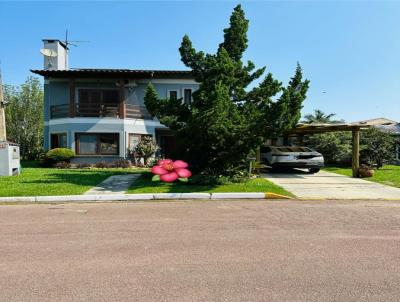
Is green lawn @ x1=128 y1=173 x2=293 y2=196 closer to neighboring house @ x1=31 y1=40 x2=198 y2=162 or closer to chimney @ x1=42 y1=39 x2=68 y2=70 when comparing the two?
neighboring house @ x1=31 y1=40 x2=198 y2=162

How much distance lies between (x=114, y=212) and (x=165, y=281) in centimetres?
463

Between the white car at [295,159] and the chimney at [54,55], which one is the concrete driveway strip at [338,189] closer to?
the white car at [295,159]

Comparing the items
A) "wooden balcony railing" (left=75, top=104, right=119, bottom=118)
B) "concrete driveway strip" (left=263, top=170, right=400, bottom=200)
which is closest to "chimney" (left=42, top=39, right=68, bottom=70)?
"wooden balcony railing" (left=75, top=104, right=119, bottom=118)

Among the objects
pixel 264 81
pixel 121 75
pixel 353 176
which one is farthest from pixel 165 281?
pixel 121 75

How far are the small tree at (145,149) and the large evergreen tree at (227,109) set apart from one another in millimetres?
7546

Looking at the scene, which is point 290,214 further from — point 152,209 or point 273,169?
point 273,169

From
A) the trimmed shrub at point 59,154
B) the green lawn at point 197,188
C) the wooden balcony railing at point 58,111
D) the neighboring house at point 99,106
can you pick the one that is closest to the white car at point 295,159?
the green lawn at point 197,188

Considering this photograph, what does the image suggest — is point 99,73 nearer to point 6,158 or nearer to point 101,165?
point 101,165

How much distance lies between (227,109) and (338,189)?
4730 mm

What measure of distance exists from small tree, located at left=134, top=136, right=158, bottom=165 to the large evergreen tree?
7.55 metres

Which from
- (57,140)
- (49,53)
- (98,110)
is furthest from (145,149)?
(49,53)

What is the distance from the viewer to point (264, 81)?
1451cm

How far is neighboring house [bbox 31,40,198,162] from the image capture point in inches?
853

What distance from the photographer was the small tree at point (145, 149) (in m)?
21.3
